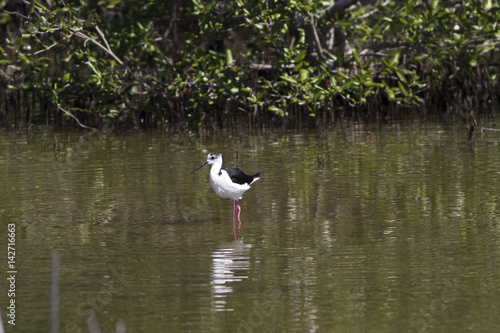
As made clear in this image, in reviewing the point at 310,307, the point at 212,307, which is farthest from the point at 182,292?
the point at 310,307

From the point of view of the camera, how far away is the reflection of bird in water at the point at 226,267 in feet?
17.2

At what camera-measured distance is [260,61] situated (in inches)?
543

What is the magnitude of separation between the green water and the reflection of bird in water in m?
0.01

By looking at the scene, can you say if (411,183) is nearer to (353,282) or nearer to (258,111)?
(353,282)

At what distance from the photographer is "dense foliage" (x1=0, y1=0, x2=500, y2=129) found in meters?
12.1

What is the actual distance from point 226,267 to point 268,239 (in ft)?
2.67

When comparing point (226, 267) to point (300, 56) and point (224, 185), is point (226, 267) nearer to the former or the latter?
point (224, 185)

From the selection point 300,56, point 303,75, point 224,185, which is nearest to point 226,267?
point 224,185

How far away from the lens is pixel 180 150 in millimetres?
11391

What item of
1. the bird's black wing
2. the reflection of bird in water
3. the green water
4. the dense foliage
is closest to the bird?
the bird's black wing

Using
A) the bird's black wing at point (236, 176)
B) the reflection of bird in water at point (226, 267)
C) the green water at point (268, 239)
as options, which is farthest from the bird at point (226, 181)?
the reflection of bird in water at point (226, 267)

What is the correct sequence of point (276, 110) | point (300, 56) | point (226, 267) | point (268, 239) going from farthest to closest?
1. point (276, 110)
2. point (300, 56)
3. point (268, 239)
4. point (226, 267)

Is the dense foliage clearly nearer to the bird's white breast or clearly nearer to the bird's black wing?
the bird's black wing

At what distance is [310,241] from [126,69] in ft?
24.4
